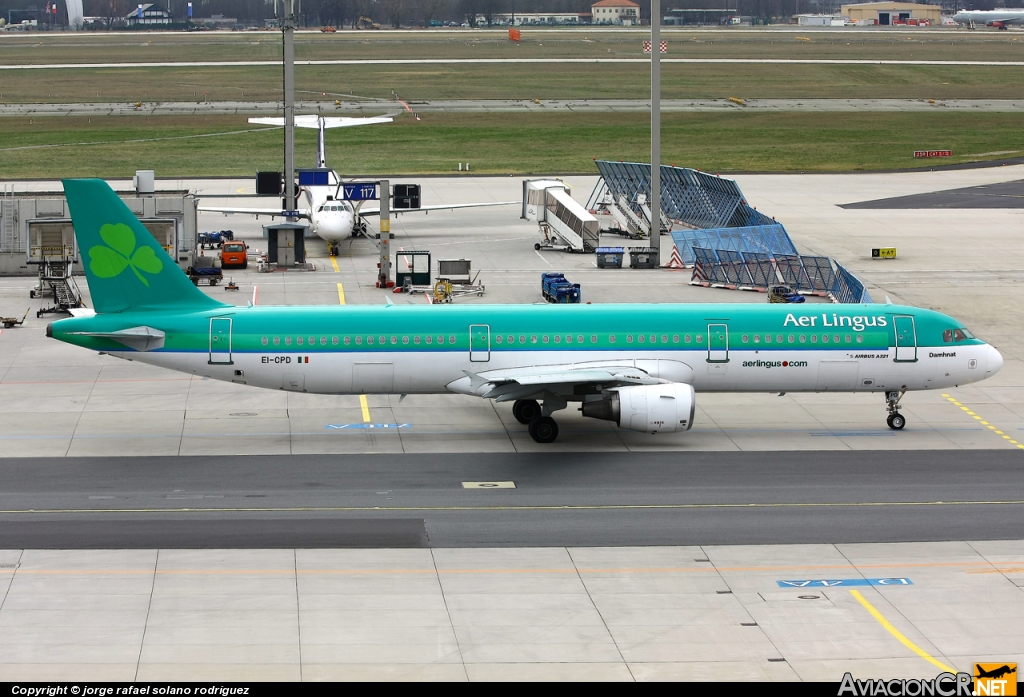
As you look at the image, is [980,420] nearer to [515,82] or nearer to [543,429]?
[543,429]

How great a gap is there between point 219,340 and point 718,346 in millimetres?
14605

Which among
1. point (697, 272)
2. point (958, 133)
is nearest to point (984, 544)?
point (697, 272)

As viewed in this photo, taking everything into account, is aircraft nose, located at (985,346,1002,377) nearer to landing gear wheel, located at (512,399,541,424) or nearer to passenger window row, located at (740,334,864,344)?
passenger window row, located at (740,334,864,344)

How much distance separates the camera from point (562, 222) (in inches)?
2830

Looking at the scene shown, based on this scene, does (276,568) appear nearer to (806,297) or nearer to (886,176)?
(806,297)

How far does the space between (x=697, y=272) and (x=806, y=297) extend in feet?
20.3

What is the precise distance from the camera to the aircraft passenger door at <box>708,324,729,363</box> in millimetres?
36812

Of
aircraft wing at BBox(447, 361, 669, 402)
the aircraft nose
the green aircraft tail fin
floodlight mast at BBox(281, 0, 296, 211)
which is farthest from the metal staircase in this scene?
the aircraft nose

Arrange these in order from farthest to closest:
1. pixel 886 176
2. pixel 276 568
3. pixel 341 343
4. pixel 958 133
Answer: pixel 958 133
pixel 886 176
pixel 341 343
pixel 276 568

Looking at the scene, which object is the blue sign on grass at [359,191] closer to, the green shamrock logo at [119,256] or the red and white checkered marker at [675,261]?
the red and white checkered marker at [675,261]

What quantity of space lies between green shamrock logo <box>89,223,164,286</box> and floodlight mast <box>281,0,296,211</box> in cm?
3148

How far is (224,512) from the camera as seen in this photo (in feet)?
98.8

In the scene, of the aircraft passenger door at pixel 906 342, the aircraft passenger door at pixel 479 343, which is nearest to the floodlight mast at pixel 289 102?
the aircraft passenger door at pixel 479 343

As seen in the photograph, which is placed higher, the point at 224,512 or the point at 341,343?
the point at 341,343
